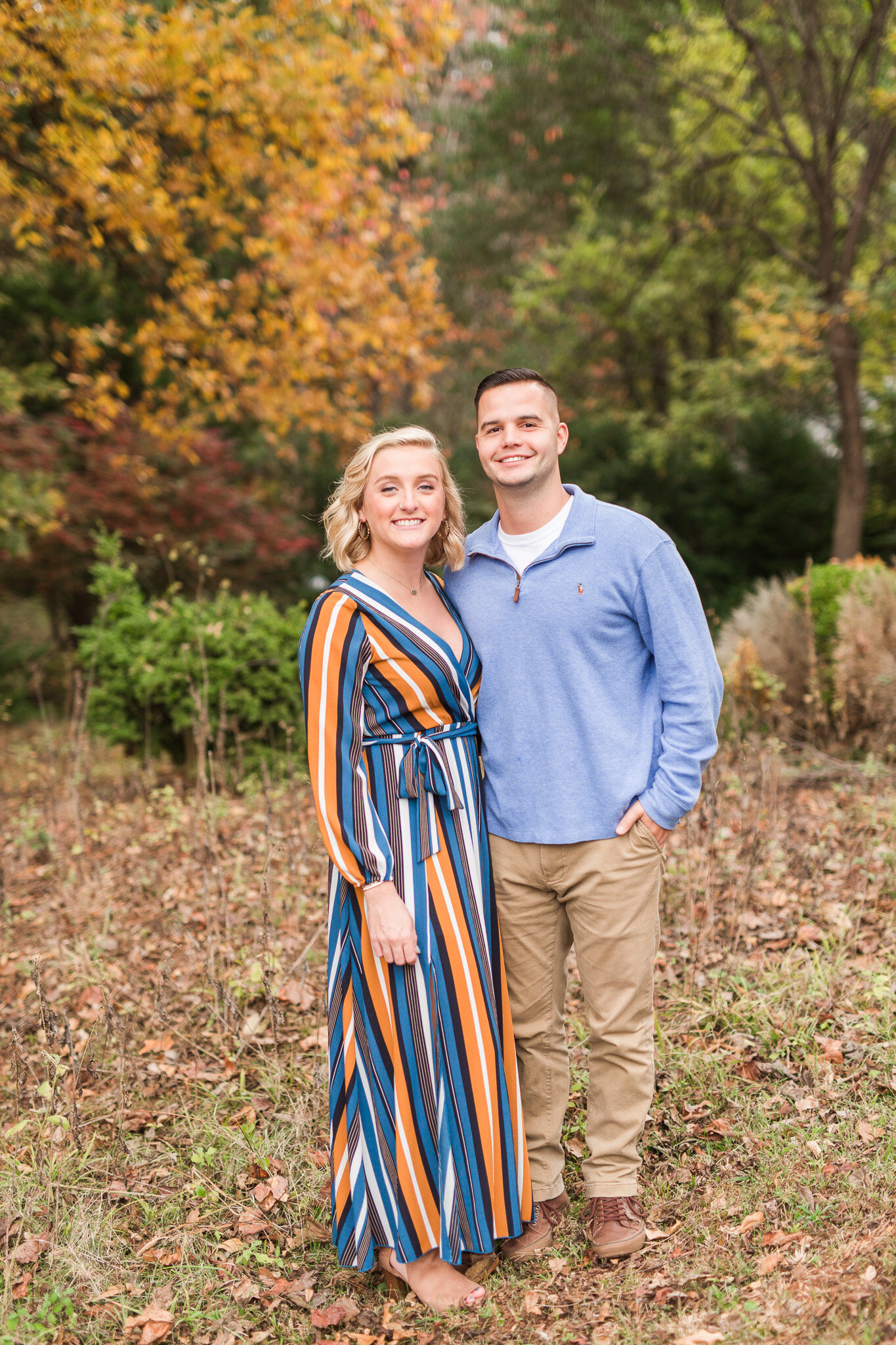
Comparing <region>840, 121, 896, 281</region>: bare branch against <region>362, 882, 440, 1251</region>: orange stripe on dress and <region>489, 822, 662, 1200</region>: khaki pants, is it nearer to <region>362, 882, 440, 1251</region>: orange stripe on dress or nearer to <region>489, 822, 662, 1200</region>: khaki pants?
<region>489, 822, 662, 1200</region>: khaki pants

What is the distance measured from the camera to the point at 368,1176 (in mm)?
2396

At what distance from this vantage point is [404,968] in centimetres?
235

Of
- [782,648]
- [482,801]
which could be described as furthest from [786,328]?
[482,801]

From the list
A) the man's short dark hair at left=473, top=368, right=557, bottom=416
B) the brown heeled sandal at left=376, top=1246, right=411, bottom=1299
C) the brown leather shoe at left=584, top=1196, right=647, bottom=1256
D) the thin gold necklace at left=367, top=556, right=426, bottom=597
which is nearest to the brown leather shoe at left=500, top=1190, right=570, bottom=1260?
the brown leather shoe at left=584, top=1196, right=647, bottom=1256

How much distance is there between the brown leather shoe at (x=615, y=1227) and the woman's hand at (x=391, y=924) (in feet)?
2.98

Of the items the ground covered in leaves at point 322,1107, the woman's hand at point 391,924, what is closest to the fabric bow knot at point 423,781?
the woman's hand at point 391,924

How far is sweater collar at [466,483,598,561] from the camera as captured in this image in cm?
241

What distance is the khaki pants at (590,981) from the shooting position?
2.44m

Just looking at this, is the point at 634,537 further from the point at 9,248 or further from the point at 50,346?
the point at 50,346

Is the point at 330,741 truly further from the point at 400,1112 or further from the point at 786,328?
the point at 786,328

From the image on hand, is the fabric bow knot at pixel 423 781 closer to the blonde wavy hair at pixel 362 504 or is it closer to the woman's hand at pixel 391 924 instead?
the woman's hand at pixel 391 924

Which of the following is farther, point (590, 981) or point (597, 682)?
point (590, 981)

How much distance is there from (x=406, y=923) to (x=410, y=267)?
11.5 meters

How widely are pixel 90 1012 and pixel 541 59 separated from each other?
496 inches
